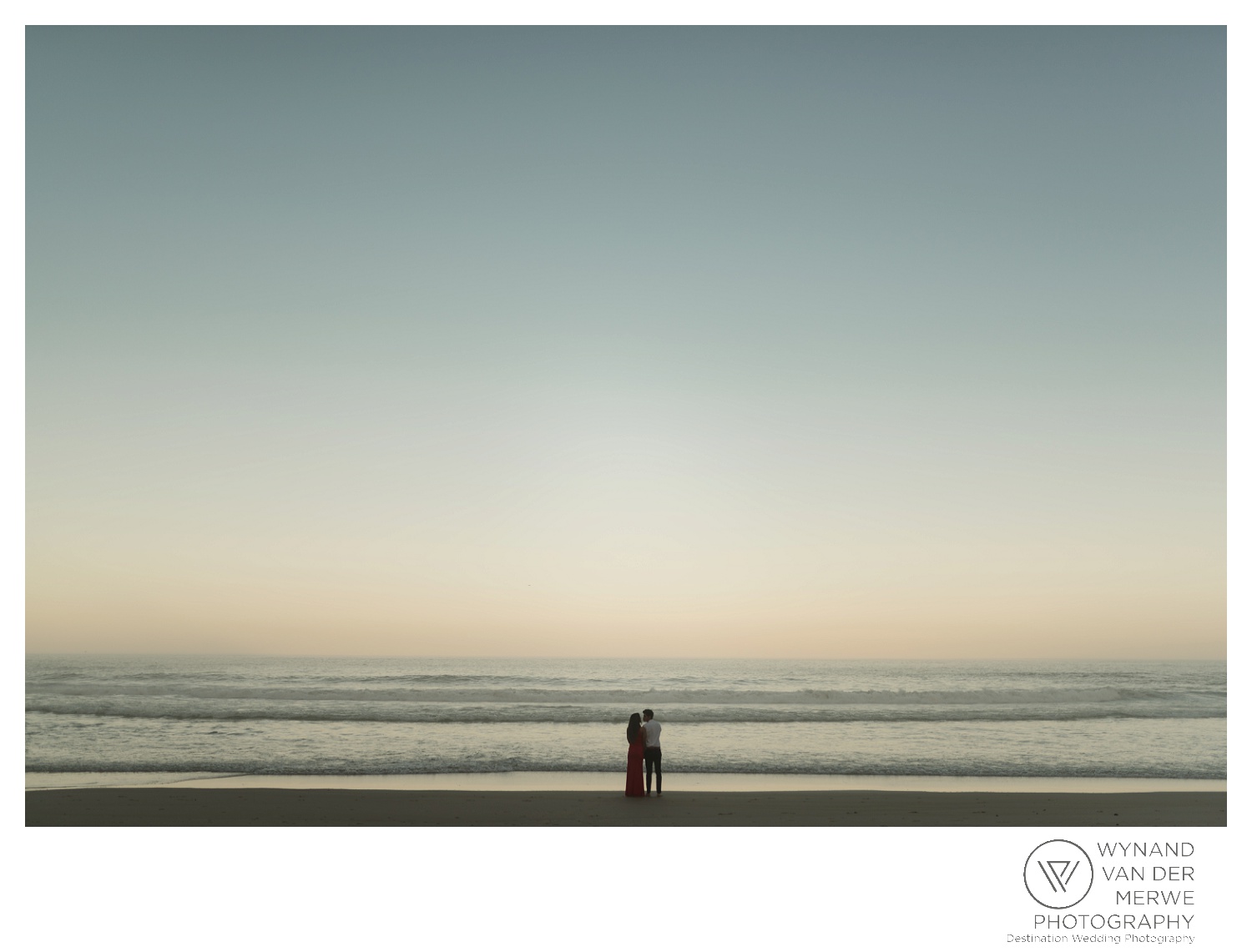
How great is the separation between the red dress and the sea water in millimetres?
3873

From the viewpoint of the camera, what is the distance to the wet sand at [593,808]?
38.6ft

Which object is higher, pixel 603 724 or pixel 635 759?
pixel 635 759

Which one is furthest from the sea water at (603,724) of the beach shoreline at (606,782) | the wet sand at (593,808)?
the wet sand at (593,808)

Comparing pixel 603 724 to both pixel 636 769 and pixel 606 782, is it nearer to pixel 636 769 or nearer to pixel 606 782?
pixel 606 782

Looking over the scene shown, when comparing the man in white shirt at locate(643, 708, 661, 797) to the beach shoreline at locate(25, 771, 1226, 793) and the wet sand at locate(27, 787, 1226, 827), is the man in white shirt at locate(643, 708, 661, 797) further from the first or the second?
the beach shoreline at locate(25, 771, 1226, 793)

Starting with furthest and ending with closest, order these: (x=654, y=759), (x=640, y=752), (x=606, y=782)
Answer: (x=606, y=782) < (x=654, y=759) < (x=640, y=752)

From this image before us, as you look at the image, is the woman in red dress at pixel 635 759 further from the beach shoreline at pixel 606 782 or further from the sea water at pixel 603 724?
the sea water at pixel 603 724

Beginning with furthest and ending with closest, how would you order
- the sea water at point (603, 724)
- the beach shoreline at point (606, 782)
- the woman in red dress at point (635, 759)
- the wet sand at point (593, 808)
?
the sea water at point (603, 724), the beach shoreline at point (606, 782), the woman in red dress at point (635, 759), the wet sand at point (593, 808)

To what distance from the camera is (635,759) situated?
43.4 feet

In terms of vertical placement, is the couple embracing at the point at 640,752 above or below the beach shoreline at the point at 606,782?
above

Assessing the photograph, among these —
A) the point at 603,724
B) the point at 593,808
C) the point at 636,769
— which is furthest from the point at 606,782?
the point at 603,724

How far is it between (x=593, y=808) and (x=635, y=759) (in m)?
1.09

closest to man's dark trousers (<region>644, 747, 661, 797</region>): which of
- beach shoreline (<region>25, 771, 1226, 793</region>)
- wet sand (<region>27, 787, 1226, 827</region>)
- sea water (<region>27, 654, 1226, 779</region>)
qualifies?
wet sand (<region>27, 787, 1226, 827</region>)

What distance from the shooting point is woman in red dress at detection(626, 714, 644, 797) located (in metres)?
13.2
